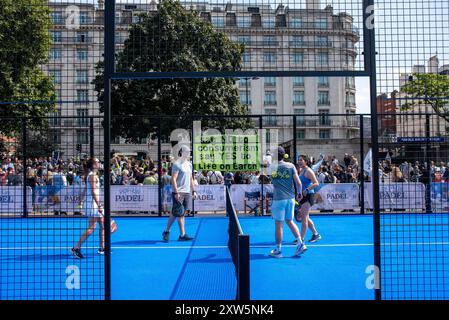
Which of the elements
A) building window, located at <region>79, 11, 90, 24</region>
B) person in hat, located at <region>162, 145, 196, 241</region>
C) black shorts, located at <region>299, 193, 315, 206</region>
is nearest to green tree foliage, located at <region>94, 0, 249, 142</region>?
building window, located at <region>79, 11, 90, 24</region>

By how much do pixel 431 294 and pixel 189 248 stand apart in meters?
5.45

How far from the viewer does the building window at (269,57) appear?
4805 mm

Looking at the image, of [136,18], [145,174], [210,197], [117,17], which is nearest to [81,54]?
[136,18]

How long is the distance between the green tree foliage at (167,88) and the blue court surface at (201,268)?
2.27 meters

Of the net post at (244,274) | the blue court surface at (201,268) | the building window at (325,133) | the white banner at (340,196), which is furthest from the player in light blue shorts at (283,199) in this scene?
the building window at (325,133)

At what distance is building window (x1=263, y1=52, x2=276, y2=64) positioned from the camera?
480 centimetres

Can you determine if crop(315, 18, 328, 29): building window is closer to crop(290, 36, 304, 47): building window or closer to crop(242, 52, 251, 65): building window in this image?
crop(290, 36, 304, 47): building window

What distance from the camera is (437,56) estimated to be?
470 centimetres

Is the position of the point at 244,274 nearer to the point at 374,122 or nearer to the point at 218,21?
the point at 374,122

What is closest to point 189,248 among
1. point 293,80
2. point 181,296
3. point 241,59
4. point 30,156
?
point 181,296

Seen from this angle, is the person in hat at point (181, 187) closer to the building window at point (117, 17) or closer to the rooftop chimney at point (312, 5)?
the building window at point (117, 17)

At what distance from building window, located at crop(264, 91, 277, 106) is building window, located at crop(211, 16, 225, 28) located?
78873 millimetres

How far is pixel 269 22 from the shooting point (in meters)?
4.75
